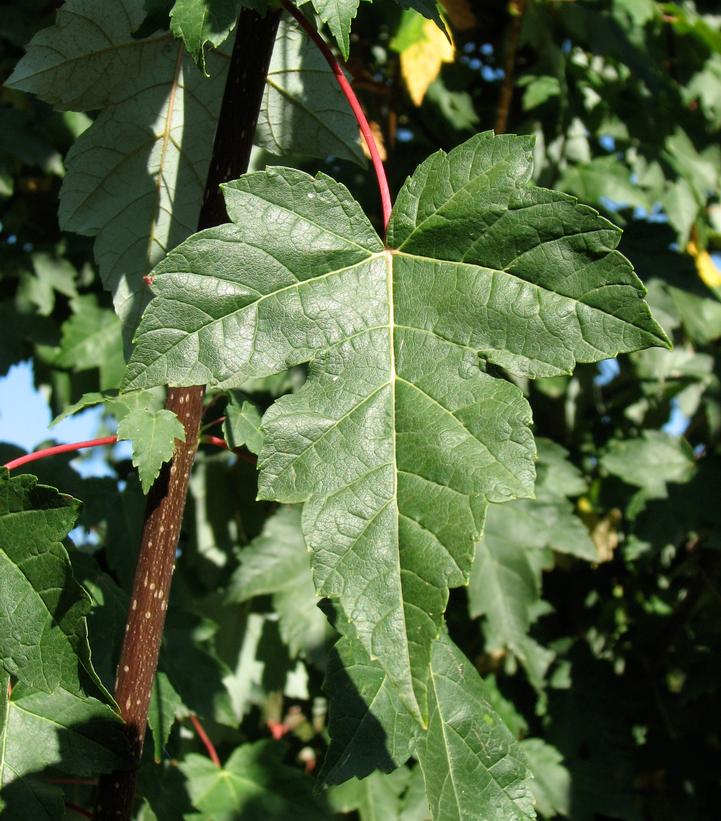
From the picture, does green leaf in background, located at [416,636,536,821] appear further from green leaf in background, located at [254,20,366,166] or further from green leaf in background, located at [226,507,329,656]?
green leaf in background, located at [226,507,329,656]

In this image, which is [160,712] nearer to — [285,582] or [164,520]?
[164,520]

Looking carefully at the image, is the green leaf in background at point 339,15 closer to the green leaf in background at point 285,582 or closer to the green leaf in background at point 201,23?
the green leaf in background at point 201,23

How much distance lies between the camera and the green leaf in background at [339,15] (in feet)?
2.62

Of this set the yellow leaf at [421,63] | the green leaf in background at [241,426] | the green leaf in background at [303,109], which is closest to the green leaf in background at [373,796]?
the green leaf in background at [241,426]

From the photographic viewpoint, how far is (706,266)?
2.62 m

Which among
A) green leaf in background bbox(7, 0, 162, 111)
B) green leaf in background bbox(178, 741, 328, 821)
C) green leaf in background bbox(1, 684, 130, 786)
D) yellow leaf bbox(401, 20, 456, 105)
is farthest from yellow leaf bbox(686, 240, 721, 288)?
green leaf in background bbox(1, 684, 130, 786)

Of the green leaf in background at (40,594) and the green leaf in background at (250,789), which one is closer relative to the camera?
the green leaf in background at (40,594)

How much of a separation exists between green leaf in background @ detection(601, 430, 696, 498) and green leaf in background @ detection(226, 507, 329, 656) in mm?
805

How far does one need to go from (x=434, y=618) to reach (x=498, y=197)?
379 millimetres

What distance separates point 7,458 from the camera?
4.63 ft

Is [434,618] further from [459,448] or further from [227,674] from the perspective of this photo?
[227,674]

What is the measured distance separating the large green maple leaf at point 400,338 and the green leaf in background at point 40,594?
0.45ft

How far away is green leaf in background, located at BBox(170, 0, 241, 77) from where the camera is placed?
80 centimetres

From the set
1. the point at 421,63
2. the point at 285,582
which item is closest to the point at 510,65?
the point at 421,63
